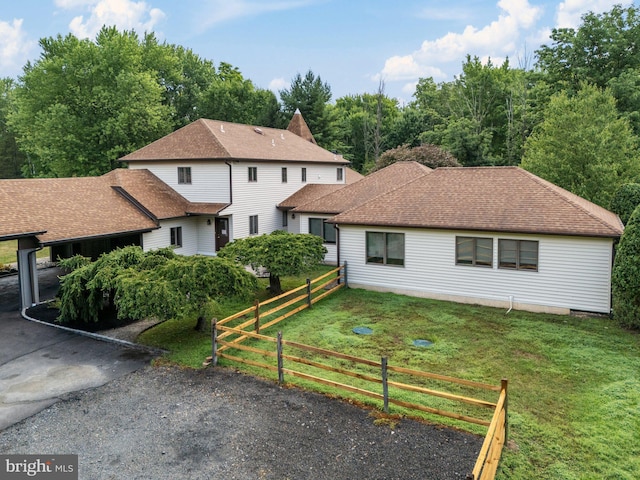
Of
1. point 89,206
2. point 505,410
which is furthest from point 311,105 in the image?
point 505,410

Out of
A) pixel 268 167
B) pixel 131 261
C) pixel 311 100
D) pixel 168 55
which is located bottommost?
pixel 131 261

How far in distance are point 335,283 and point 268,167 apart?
403 inches

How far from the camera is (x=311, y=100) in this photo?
149ft

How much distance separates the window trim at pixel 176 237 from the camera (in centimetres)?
2217

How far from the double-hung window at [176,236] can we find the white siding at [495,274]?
9.31 metres

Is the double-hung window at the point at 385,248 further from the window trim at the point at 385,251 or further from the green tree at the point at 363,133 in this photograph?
the green tree at the point at 363,133

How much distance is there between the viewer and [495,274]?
1475cm

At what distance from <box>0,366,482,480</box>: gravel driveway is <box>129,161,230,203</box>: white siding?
14468mm

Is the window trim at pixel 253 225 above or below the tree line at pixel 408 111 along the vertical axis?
below

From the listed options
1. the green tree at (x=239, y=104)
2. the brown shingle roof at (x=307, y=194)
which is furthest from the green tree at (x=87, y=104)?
the brown shingle roof at (x=307, y=194)

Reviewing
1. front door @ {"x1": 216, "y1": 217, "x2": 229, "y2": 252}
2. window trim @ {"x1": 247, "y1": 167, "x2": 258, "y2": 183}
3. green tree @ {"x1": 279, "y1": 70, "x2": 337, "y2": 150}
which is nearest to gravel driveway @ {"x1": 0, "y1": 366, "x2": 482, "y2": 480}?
front door @ {"x1": 216, "y1": 217, "x2": 229, "y2": 252}

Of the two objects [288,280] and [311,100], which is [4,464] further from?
[311,100]

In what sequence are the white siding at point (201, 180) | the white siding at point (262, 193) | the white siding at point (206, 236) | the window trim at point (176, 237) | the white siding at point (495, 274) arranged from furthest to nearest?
the white siding at point (206, 236)
the white siding at point (262, 193)
the white siding at point (201, 180)
the window trim at point (176, 237)
the white siding at point (495, 274)

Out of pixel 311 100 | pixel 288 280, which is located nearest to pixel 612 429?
pixel 288 280
